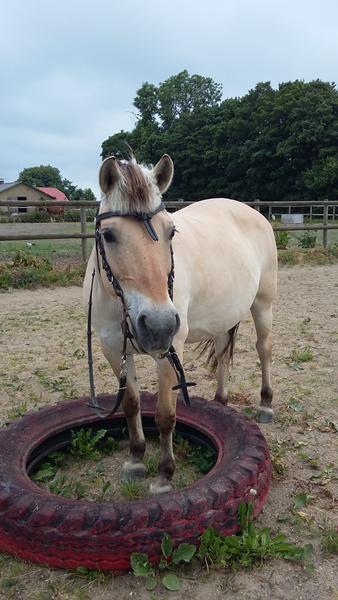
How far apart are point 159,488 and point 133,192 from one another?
1.57 metres

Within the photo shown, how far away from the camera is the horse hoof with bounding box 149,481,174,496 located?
2.52 m

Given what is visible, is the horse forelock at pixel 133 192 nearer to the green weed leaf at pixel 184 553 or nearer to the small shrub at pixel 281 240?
the green weed leaf at pixel 184 553

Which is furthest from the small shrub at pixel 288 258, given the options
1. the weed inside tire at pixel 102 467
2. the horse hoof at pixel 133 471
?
the horse hoof at pixel 133 471

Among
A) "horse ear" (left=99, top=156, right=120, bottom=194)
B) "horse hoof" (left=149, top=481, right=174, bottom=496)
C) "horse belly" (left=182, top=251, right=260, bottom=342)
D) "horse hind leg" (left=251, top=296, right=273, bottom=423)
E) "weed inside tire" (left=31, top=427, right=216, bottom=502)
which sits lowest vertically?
"weed inside tire" (left=31, top=427, right=216, bottom=502)

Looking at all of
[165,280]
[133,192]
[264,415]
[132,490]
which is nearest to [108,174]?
[133,192]

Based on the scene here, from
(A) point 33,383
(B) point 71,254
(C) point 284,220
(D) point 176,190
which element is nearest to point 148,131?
(D) point 176,190

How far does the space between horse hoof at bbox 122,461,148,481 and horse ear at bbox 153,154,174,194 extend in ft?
5.30

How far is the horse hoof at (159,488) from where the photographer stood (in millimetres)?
2518

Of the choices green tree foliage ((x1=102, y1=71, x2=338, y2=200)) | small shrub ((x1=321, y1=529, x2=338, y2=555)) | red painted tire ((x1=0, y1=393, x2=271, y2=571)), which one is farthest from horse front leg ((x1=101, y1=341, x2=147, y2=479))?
green tree foliage ((x1=102, y1=71, x2=338, y2=200))

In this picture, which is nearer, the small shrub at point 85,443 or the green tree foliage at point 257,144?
the small shrub at point 85,443

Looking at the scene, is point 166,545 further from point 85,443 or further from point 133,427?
point 85,443

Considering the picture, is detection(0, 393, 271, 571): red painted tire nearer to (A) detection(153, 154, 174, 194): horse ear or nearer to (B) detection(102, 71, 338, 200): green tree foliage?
(A) detection(153, 154, 174, 194): horse ear

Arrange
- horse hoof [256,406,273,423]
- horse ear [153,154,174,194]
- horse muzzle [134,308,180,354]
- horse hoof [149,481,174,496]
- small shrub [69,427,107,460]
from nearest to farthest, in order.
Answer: horse muzzle [134,308,180,354] → horse ear [153,154,174,194] → horse hoof [149,481,174,496] → small shrub [69,427,107,460] → horse hoof [256,406,273,423]

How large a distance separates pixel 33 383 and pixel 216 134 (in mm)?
46802
